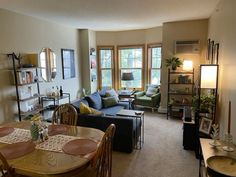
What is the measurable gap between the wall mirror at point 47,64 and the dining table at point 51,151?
2574 mm

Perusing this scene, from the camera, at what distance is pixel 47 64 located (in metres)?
4.82

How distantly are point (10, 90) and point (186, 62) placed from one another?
4319 mm

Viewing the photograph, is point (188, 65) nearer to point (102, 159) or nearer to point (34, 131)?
point (102, 159)

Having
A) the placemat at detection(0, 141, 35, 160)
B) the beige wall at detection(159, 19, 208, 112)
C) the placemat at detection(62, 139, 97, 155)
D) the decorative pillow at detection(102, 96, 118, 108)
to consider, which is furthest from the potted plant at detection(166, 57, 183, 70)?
the placemat at detection(0, 141, 35, 160)

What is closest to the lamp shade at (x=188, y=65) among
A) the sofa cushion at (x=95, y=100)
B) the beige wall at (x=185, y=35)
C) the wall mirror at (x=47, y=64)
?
the beige wall at (x=185, y=35)

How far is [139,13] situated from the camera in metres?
4.21

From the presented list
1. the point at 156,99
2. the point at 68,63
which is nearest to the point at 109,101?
the point at 156,99

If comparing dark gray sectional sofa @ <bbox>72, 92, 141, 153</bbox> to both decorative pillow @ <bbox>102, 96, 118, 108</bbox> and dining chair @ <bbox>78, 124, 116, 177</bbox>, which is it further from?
decorative pillow @ <bbox>102, 96, 118, 108</bbox>

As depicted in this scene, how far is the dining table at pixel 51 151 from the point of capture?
1.50 metres

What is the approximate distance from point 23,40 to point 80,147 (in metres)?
3.23

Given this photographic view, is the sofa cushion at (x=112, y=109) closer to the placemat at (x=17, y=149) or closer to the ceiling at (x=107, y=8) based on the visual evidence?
the ceiling at (x=107, y=8)

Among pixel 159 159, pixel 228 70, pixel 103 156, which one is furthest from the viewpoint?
pixel 159 159

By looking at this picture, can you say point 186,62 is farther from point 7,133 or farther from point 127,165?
point 7,133

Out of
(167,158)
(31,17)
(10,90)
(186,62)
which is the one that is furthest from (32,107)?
(186,62)
